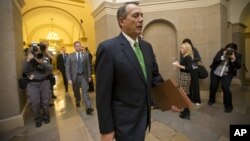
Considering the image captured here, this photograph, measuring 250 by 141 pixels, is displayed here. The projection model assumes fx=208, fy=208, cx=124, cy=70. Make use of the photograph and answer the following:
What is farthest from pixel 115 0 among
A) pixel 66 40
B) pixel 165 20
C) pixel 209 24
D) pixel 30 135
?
pixel 66 40

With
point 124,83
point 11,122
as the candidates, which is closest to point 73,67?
point 11,122

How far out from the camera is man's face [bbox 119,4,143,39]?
73.0 inches

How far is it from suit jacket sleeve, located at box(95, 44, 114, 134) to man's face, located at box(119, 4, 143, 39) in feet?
0.98

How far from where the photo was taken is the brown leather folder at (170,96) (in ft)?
6.84

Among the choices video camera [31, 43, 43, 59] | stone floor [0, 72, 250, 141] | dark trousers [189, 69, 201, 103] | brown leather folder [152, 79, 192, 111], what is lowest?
stone floor [0, 72, 250, 141]

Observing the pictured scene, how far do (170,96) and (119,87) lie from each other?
63cm

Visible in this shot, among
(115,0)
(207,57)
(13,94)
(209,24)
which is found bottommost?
(13,94)

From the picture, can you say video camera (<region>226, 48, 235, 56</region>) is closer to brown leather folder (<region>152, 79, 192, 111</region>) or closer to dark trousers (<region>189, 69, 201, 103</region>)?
dark trousers (<region>189, 69, 201, 103</region>)

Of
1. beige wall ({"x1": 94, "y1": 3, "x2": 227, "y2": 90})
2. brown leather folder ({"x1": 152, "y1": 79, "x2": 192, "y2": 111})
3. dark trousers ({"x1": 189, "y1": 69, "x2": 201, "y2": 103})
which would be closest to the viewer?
brown leather folder ({"x1": 152, "y1": 79, "x2": 192, "y2": 111})

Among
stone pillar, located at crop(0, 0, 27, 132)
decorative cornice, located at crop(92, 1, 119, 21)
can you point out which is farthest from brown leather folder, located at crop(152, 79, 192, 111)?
decorative cornice, located at crop(92, 1, 119, 21)

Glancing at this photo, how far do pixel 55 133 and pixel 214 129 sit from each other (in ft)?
10.4

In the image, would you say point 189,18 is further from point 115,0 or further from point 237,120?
point 237,120

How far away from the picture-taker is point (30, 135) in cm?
417

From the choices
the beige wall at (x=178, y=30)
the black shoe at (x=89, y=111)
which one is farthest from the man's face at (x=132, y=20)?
the beige wall at (x=178, y=30)
